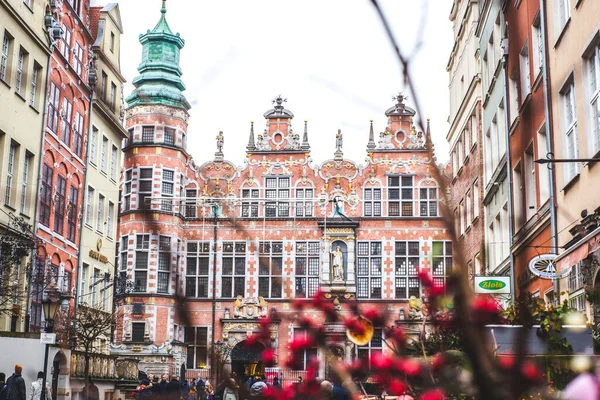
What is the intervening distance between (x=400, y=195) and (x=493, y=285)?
23.1 metres

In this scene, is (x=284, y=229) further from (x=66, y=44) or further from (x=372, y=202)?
(x=66, y=44)

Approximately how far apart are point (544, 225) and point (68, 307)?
14861 millimetres

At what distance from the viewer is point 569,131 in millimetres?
13844

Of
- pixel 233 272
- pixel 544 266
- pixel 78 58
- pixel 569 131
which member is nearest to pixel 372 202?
pixel 233 272

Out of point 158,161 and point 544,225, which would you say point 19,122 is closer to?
point 544,225

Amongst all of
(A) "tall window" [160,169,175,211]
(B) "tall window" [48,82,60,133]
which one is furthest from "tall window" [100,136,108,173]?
(A) "tall window" [160,169,175,211]

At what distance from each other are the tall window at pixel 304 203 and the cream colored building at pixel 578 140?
25.8 metres

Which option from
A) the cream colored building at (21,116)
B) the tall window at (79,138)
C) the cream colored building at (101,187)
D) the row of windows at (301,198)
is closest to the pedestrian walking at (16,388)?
the cream colored building at (21,116)

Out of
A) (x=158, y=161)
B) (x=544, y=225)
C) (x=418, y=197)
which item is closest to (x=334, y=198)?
(x=418, y=197)

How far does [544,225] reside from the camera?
52.5 ft

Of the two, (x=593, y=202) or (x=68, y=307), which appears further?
(x=68, y=307)

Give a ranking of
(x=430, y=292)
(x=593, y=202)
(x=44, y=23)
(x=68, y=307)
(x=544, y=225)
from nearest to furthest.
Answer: (x=430, y=292)
(x=593, y=202)
(x=544, y=225)
(x=44, y=23)
(x=68, y=307)

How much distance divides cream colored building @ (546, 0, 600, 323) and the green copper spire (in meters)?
9.49

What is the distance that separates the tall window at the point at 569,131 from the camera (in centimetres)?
1352
